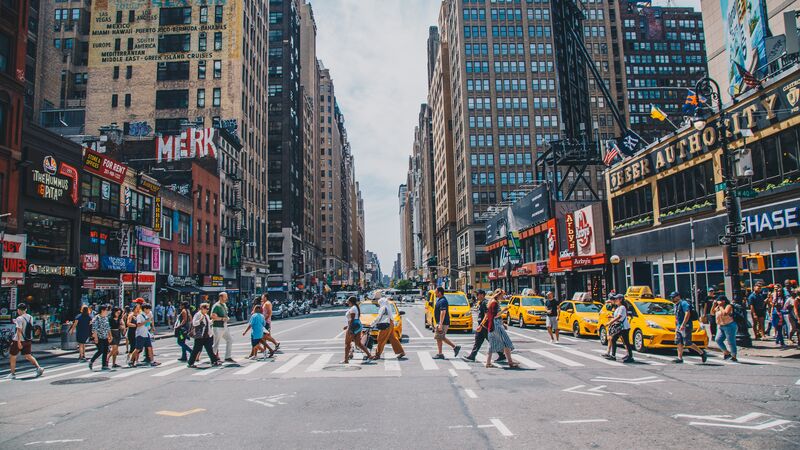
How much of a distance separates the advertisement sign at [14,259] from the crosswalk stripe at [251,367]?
1578 cm

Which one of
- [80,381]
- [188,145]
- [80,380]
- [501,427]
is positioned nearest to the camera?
[501,427]

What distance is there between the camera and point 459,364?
14.0m

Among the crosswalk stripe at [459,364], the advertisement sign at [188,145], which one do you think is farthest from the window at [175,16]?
the crosswalk stripe at [459,364]

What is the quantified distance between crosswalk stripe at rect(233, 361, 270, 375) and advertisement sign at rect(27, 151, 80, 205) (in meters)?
19.5

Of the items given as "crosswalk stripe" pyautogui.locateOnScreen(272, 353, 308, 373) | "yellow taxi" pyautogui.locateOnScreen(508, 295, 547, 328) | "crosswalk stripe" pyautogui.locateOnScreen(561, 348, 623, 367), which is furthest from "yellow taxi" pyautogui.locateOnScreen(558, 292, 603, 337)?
"crosswalk stripe" pyautogui.locateOnScreen(272, 353, 308, 373)

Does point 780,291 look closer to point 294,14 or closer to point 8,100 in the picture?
point 8,100

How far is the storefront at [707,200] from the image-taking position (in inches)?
824

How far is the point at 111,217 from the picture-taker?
34.1 m

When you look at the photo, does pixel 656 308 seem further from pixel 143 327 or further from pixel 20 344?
pixel 20 344

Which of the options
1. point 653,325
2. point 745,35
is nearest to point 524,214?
point 745,35

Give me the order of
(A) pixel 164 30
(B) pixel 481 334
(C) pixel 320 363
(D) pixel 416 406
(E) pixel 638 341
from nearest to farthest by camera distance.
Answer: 1. (D) pixel 416 406
2. (B) pixel 481 334
3. (C) pixel 320 363
4. (E) pixel 638 341
5. (A) pixel 164 30

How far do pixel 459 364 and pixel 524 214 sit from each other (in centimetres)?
4406

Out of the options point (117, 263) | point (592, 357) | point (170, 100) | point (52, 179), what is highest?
point (170, 100)

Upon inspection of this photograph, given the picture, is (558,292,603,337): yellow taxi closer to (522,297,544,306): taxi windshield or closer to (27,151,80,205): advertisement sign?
(522,297,544,306): taxi windshield
